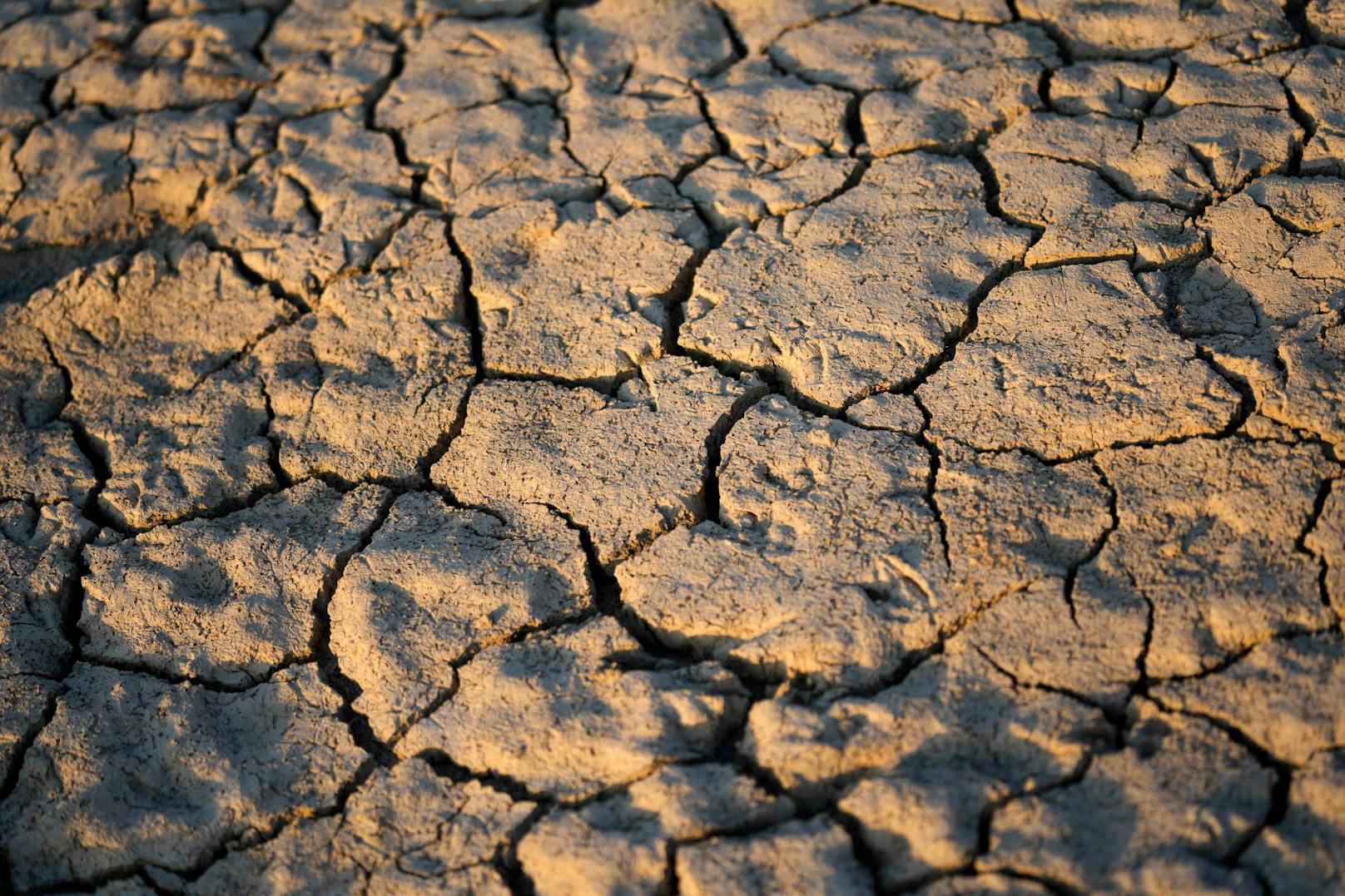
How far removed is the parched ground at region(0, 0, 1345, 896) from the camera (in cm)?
173

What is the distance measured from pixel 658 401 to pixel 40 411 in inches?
66.7

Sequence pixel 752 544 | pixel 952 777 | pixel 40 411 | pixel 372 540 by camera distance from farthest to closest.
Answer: pixel 40 411, pixel 372 540, pixel 752 544, pixel 952 777

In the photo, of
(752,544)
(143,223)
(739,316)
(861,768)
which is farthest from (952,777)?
(143,223)

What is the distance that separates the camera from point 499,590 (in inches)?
81.5

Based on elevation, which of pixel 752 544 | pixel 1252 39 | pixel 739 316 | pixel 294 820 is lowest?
pixel 294 820

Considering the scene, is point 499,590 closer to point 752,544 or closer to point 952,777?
point 752,544

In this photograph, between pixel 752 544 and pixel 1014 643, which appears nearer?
pixel 1014 643

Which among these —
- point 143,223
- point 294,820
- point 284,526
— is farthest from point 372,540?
point 143,223

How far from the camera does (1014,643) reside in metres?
1.82

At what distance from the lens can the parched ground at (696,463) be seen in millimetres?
1729

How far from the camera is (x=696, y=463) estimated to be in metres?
2.18

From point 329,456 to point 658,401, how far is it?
2.68 feet

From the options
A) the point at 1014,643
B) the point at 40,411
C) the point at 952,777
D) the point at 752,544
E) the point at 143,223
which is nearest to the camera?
the point at 952,777

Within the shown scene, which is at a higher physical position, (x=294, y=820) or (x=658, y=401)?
(x=658, y=401)
